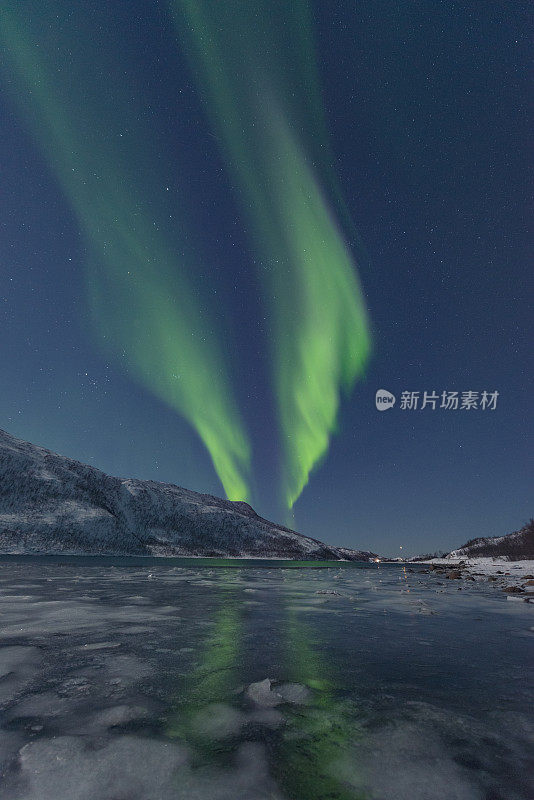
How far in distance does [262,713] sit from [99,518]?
169 metres

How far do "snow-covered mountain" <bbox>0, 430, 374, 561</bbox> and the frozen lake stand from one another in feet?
498

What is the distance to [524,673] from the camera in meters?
3.81

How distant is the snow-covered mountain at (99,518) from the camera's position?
13662cm

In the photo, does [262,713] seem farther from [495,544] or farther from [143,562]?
[495,544]

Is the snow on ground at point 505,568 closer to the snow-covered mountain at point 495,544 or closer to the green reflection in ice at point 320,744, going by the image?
the green reflection in ice at point 320,744

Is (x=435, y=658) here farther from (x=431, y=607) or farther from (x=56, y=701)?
(x=431, y=607)

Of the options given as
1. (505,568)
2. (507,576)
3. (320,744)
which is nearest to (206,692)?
(320,744)

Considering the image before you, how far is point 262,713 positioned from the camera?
2.69 m

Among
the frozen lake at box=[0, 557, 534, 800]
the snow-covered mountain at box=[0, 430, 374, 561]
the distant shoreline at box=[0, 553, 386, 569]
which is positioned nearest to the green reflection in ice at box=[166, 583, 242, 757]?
the frozen lake at box=[0, 557, 534, 800]

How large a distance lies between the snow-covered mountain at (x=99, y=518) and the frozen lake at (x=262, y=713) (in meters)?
152

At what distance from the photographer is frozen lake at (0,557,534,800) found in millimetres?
1850

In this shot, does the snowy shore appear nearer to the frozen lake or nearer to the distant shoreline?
the frozen lake

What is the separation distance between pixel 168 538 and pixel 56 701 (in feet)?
613

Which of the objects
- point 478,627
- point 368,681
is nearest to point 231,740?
point 368,681
